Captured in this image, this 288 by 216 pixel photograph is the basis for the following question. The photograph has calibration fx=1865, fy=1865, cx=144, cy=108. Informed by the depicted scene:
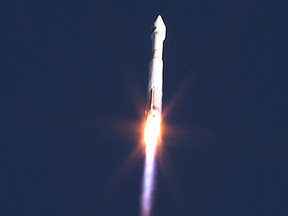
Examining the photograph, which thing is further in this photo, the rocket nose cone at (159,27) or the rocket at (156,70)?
the rocket nose cone at (159,27)

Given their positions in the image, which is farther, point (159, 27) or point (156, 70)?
point (159, 27)

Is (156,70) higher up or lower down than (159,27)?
lower down

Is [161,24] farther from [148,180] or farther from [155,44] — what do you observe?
[148,180]

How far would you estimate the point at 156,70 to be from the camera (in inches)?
4860

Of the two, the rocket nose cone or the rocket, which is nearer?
the rocket

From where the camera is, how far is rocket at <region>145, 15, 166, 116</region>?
398ft

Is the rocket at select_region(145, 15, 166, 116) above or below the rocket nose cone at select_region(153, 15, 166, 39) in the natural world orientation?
below

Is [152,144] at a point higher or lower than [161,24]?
Result: lower

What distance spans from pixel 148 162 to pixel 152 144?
1.27 meters

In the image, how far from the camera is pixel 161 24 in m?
126

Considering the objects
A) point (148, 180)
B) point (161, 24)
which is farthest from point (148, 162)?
point (161, 24)

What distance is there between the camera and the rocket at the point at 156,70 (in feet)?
398

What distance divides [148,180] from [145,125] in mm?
4134

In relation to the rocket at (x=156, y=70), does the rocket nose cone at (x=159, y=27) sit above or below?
Answer: above
